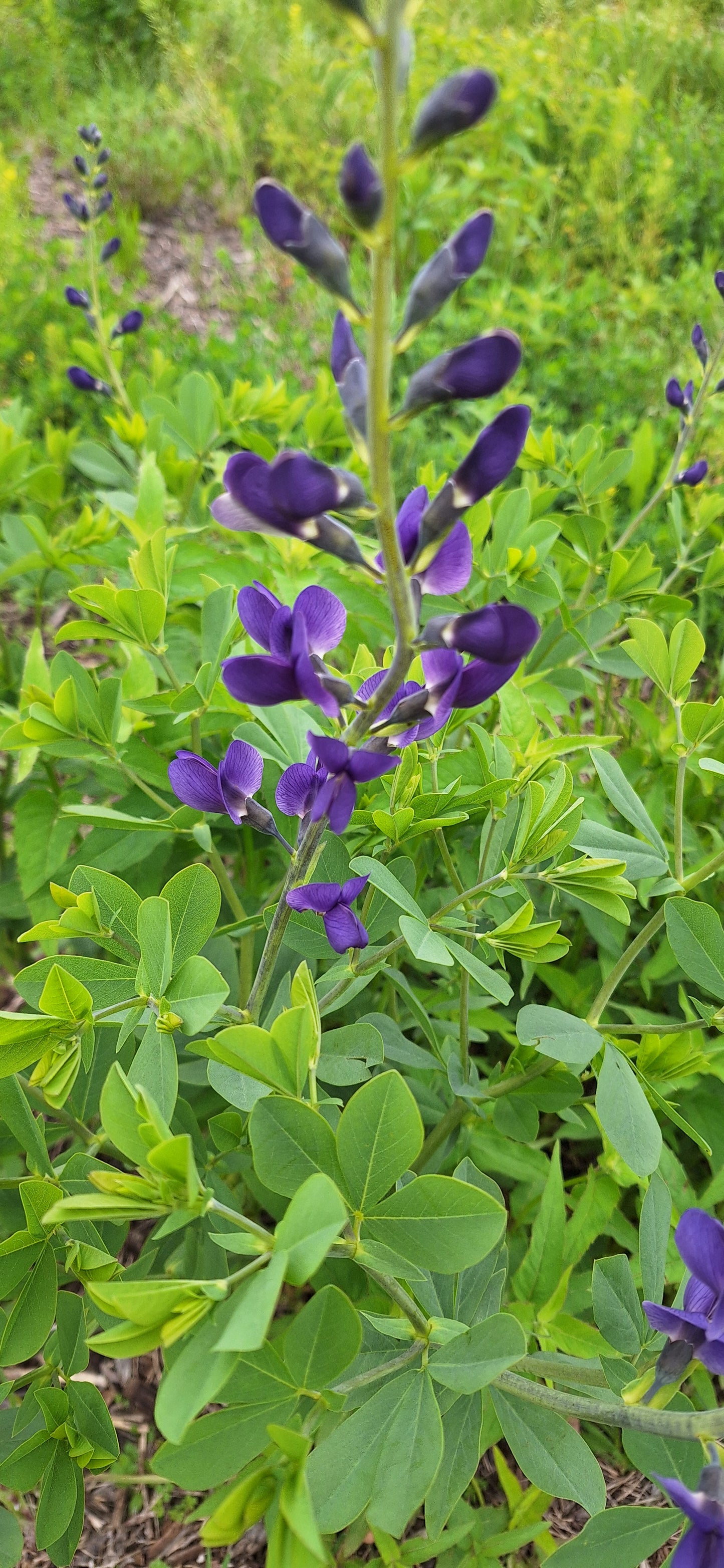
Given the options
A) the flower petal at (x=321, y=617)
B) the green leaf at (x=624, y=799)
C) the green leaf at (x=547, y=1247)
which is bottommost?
the green leaf at (x=547, y=1247)

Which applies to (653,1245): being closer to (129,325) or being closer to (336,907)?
(336,907)

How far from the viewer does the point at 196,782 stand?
3.08 ft

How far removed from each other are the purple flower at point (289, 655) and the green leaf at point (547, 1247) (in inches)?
29.5

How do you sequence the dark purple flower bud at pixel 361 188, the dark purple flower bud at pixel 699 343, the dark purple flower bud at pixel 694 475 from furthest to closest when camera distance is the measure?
1. the dark purple flower bud at pixel 699 343
2. the dark purple flower bud at pixel 694 475
3. the dark purple flower bud at pixel 361 188

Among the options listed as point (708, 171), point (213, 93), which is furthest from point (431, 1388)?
point (213, 93)

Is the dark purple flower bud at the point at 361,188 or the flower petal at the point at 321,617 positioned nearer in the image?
the dark purple flower bud at the point at 361,188

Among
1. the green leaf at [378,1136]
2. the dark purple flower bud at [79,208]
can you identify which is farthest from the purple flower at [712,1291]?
the dark purple flower bud at [79,208]

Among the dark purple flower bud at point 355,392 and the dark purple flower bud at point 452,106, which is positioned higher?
the dark purple flower bud at point 452,106

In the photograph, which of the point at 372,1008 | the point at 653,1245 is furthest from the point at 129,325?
the point at 653,1245

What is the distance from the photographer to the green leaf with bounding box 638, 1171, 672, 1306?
1.00 metres

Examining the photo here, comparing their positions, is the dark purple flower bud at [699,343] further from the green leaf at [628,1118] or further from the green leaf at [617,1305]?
the green leaf at [617,1305]

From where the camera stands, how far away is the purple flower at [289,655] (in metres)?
0.76

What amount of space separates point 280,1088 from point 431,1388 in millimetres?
358

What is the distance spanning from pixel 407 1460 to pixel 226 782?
2.11 feet
